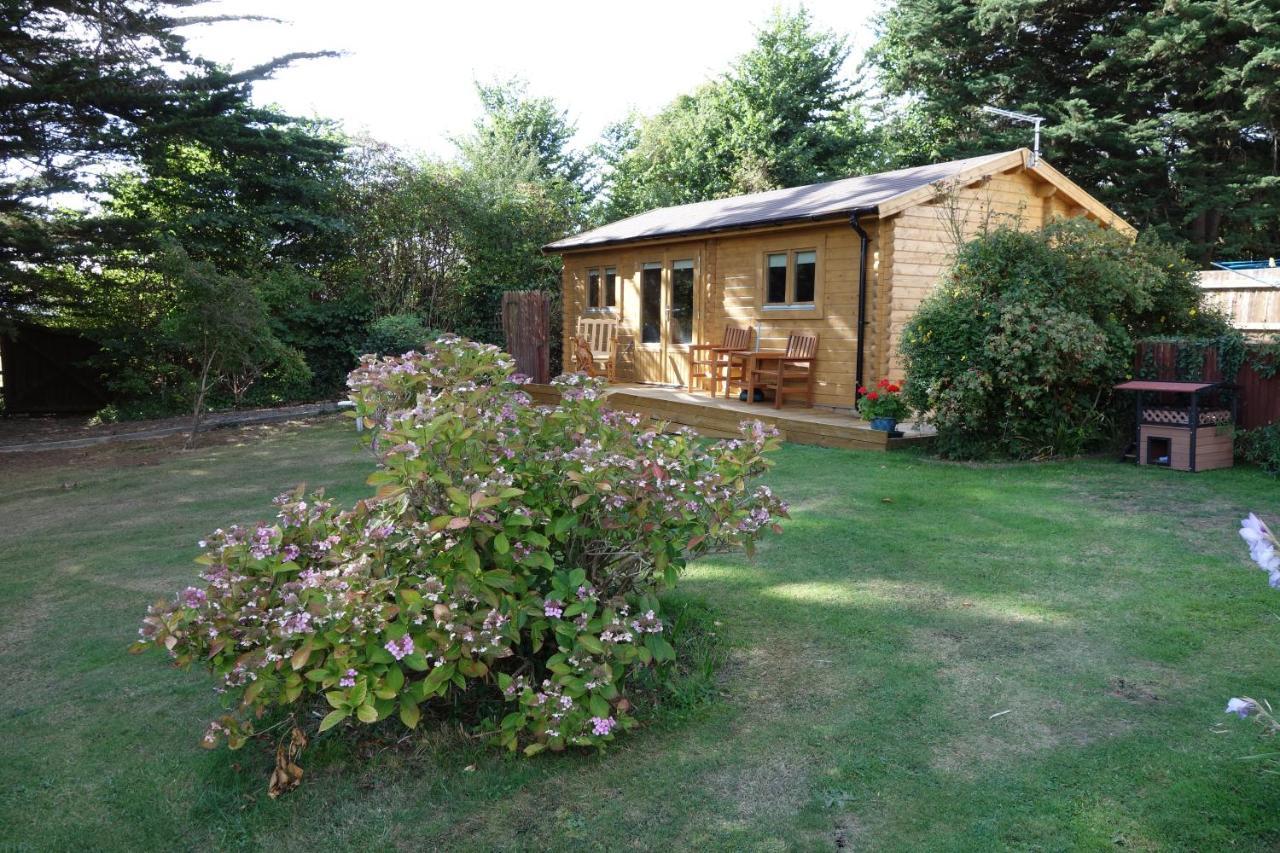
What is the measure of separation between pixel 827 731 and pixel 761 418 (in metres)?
8.02

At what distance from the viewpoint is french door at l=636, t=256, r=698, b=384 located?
49.2 ft

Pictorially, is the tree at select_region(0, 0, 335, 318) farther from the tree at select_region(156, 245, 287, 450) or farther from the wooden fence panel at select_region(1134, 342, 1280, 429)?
the wooden fence panel at select_region(1134, 342, 1280, 429)

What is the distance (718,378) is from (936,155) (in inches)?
614

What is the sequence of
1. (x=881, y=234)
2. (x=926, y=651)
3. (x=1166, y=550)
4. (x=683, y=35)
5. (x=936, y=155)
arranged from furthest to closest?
(x=683, y=35), (x=936, y=155), (x=881, y=234), (x=1166, y=550), (x=926, y=651)

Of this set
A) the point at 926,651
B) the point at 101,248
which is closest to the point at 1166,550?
the point at 926,651

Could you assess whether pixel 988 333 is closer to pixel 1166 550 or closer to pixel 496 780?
pixel 1166 550

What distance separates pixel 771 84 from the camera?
94.1 ft

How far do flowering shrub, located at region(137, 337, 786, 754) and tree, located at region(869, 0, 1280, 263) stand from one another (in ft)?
63.3

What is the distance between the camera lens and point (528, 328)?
50.1 ft

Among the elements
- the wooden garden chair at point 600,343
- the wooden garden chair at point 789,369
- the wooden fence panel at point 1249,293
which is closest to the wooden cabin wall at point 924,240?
the wooden garden chair at point 789,369

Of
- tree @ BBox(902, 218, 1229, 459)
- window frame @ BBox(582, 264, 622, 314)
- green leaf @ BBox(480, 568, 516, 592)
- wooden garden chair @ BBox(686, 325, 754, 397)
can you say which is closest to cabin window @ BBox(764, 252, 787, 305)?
wooden garden chair @ BBox(686, 325, 754, 397)

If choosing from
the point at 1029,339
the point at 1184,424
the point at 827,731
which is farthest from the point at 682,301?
the point at 827,731

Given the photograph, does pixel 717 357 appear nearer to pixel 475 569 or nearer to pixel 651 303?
pixel 651 303

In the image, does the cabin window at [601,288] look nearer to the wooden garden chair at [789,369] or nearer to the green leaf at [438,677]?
the wooden garden chair at [789,369]
